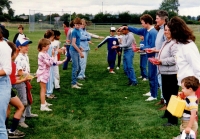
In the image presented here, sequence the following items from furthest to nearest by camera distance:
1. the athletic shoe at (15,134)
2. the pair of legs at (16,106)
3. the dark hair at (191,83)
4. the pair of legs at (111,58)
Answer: the pair of legs at (111,58) → the athletic shoe at (15,134) → the pair of legs at (16,106) → the dark hair at (191,83)

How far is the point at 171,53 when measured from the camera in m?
6.36

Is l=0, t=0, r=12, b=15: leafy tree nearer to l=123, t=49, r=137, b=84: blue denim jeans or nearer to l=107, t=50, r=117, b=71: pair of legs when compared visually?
l=107, t=50, r=117, b=71: pair of legs

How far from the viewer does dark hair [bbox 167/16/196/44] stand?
5.16 m

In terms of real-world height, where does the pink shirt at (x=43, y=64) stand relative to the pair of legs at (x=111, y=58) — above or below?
above

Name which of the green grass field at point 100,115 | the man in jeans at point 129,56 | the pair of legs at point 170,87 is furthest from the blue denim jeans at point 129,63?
the pair of legs at point 170,87

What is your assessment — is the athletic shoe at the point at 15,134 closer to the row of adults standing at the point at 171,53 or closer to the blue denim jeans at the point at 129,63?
the row of adults standing at the point at 171,53

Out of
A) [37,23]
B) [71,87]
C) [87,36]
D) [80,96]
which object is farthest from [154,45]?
[37,23]

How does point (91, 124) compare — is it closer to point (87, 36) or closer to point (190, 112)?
point (190, 112)

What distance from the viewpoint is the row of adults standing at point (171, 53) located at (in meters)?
4.98

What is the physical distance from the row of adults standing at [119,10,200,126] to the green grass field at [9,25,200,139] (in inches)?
17.7

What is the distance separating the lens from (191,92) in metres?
4.50

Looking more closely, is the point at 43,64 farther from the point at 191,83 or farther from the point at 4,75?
the point at 191,83

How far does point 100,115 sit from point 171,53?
2.06 m

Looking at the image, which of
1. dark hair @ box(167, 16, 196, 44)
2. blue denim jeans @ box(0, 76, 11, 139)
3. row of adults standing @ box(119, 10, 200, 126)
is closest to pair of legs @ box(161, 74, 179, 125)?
row of adults standing @ box(119, 10, 200, 126)
